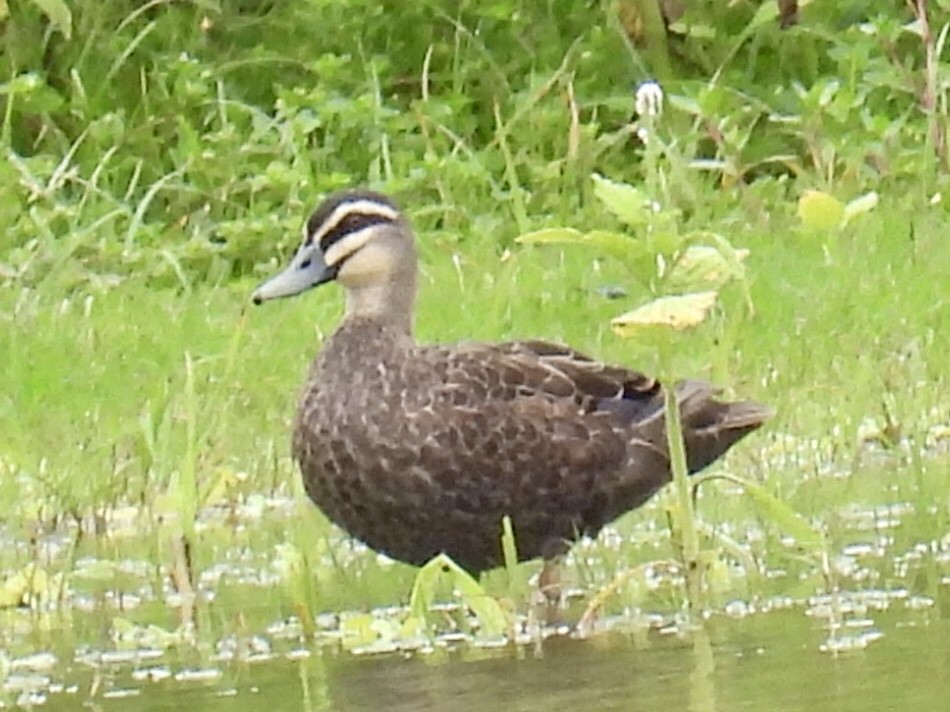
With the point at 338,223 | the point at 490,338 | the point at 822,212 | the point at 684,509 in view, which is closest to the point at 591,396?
the point at 822,212

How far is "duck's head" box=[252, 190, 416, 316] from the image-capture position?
7387 mm

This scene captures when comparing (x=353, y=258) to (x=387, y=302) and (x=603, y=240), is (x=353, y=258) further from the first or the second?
(x=603, y=240)

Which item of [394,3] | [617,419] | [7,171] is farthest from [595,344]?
[394,3]

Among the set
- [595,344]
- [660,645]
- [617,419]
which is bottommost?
[660,645]

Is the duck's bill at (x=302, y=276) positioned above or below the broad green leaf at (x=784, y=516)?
above

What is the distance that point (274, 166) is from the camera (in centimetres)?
1246

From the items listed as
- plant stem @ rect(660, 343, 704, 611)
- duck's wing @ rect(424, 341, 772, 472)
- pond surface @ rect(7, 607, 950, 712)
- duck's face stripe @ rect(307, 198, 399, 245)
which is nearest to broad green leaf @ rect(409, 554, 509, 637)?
pond surface @ rect(7, 607, 950, 712)

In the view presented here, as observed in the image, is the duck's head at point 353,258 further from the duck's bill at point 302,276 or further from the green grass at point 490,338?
the green grass at point 490,338

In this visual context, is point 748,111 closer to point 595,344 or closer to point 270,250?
point 270,250

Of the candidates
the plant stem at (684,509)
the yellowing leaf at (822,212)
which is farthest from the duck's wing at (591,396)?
the plant stem at (684,509)

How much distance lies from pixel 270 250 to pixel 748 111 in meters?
2.19

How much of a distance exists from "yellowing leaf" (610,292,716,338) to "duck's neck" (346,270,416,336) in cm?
149

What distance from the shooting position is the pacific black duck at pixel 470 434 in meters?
6.62

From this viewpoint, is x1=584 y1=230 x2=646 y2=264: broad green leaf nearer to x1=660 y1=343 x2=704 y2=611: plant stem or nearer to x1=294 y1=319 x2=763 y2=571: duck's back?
x1=660 y1=343 x2=704 y2=611: plant stem
